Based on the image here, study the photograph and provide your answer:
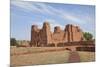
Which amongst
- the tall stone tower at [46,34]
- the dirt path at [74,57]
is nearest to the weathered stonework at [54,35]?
the tall stone tower at [46,34]

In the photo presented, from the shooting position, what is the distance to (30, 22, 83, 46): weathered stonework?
8.18 ft

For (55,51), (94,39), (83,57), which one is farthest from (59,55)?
(94,39)

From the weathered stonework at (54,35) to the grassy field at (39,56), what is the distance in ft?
0.28

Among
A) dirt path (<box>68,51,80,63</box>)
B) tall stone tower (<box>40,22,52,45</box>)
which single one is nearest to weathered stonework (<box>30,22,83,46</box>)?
tall stone tower (<box>40,22,52,45</box>)

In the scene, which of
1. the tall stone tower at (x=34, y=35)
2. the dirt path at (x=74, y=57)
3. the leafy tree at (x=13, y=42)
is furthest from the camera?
the dirt path at (x=74, y=57)

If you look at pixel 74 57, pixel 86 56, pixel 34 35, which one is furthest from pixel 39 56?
pixel 86 56

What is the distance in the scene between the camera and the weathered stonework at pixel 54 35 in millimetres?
2494

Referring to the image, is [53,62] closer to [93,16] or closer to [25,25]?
[25,25]

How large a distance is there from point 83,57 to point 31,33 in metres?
0.76

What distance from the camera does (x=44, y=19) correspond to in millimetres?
2535

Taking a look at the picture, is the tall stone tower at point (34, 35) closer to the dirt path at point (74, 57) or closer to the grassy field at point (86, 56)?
the dirt path at point (74, 57)

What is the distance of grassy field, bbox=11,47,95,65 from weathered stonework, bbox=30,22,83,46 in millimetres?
84

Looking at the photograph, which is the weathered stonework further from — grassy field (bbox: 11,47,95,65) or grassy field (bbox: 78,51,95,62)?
grassy field (bbox: 78,51,95,62)

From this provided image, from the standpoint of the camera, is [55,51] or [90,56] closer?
[55,51]
